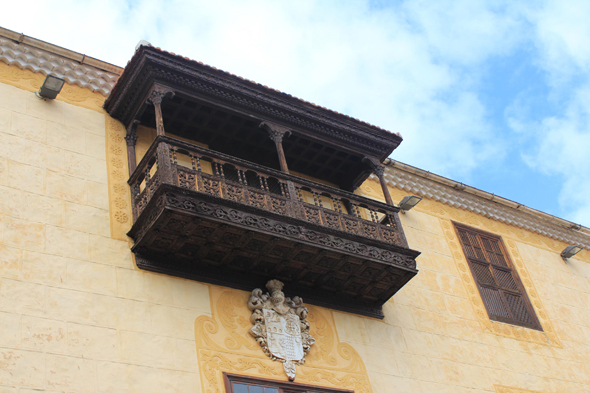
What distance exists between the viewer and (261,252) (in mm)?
8969

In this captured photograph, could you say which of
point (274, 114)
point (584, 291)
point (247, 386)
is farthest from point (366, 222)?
point (584, 291)

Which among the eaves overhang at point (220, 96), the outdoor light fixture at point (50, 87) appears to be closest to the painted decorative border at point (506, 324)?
the eaves overhang at point (220, 96)

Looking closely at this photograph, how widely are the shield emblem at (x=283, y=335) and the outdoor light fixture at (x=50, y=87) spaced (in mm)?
4199

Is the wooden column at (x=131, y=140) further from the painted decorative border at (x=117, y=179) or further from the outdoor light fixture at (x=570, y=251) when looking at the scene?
the outdoor light fixture at (x=570, y=251)

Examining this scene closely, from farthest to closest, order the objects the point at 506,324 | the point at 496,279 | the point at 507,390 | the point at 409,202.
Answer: the point at 496,279 < the point at 409,202 < the point at 506,324 < the point at 507,390

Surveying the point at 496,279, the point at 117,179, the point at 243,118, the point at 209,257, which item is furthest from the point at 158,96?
the point at 496,279

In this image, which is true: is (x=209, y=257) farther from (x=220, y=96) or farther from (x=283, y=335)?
(x=220, y=96)

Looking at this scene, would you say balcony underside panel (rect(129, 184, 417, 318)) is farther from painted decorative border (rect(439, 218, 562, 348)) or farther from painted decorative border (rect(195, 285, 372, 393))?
painted decorative border (rect(439, 218, 562, 348))

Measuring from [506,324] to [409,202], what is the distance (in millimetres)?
2686

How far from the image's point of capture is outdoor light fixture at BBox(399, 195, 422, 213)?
488 inches

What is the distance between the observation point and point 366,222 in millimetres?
10000

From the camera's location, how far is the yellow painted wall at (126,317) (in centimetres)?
738

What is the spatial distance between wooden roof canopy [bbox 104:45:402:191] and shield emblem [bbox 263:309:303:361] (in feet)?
9.81

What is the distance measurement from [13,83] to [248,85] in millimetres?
3293
